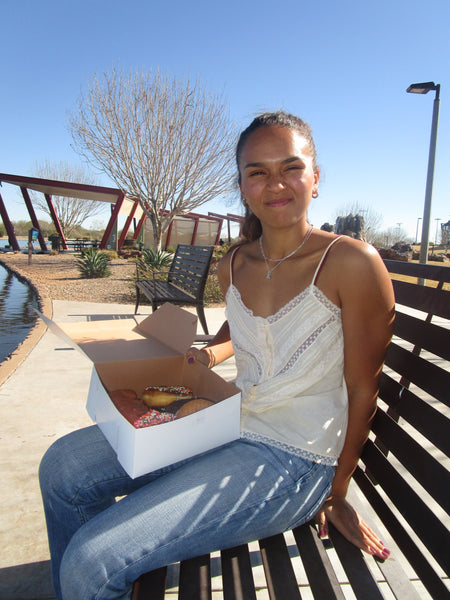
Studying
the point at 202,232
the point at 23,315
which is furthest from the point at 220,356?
the point at 202,232

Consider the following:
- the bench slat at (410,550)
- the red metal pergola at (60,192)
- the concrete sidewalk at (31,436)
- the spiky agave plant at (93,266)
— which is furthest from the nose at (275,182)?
the red metal pergola at (60,192)

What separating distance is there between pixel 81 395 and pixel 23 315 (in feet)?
14.8

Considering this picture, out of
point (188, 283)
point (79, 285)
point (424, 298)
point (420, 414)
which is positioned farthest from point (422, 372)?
point (79, 285)

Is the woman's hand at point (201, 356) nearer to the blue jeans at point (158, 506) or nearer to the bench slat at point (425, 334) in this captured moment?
the blue jeans at point (158, 506)

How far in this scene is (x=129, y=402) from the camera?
141cm

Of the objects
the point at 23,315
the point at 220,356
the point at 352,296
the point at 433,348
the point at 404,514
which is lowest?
the point at 23,315

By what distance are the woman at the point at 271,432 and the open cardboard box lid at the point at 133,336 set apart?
0.10 meters

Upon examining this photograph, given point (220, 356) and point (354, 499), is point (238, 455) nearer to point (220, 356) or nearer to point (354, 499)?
point (220, 356)

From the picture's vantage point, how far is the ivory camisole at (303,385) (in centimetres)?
129

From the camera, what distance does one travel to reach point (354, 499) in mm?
1835

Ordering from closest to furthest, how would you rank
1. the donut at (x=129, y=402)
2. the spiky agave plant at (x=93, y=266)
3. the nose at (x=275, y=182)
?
the donut at (x=129, y=402) < the nose at (x=275, y=182) < the spiky agave plant at (x=93, y=266)

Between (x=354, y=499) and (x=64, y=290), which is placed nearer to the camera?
(x=354, y=499)

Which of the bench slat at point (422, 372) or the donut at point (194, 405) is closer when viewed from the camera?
the bench slat at point (422, 372)

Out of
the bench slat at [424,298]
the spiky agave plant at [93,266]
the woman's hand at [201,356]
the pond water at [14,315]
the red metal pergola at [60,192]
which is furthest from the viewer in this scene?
the red metal pergola at [60,192]
